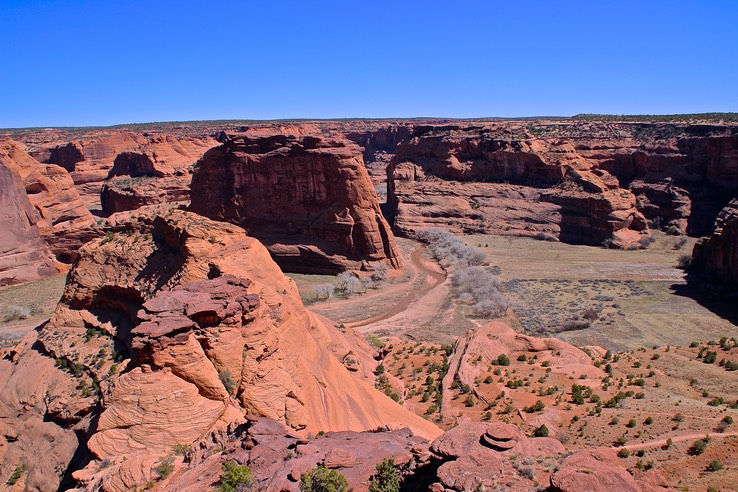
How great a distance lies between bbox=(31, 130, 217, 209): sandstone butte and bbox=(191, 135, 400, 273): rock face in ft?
111

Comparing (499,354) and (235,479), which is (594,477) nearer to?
(235,479)

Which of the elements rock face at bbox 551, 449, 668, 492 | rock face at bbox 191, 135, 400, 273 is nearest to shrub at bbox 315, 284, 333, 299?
rock face at bbox 191, 135, 400, 273

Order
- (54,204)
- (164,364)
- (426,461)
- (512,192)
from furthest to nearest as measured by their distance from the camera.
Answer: (512,192), (54,204), (164,364), (426,461)

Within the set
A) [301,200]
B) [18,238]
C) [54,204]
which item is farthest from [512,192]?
[18,238]

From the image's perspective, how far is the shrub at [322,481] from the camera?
920 centimetres

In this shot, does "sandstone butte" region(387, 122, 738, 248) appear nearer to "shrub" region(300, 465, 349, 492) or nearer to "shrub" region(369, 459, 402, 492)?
"shrub" region(369, 459, 402, 492)

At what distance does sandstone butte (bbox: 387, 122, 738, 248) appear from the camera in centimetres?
6084

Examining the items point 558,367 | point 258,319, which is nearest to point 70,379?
point 258,319

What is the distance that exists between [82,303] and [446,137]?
2728 inches

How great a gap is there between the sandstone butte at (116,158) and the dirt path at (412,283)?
4636 cm

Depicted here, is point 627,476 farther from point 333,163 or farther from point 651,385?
point 333,163

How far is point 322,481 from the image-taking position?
30.5 feet

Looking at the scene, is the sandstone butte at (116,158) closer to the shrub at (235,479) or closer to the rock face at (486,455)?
the shrub at (235,479)

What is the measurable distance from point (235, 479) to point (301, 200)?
38.6 meters
